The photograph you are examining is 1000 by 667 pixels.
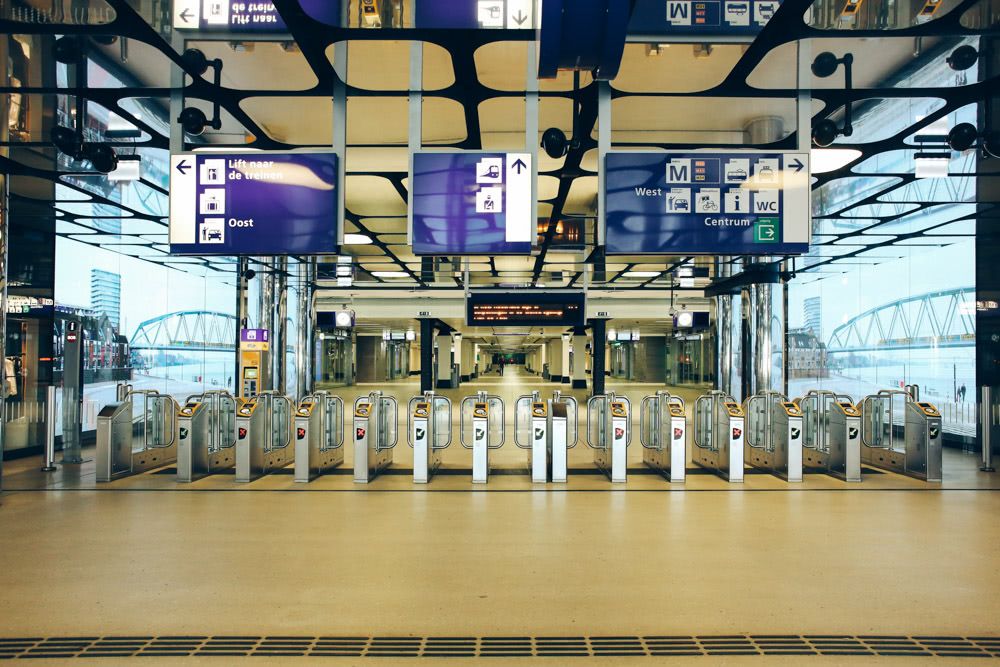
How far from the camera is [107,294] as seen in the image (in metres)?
9.98

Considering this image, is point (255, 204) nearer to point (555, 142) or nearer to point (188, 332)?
point (555, 142)

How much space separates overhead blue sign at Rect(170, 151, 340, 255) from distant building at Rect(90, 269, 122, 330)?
21.0 ft

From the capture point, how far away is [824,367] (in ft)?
46.7

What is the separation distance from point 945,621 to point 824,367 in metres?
12.3

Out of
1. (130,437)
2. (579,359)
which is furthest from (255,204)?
(579,359)

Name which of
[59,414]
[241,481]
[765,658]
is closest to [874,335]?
[765,658]

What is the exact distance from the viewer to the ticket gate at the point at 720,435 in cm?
700

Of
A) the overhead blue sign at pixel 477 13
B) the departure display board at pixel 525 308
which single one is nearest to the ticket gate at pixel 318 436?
the overhead blue sign at pixel 477 13

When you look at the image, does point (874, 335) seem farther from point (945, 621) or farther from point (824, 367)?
point (945, 621)

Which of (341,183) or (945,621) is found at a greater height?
(341,183)

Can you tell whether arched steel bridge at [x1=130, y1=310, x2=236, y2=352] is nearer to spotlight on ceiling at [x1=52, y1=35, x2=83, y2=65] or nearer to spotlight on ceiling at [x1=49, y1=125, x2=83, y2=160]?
spotlight on ceiling at [x1=49, y1=125, x2=83, y2=160]

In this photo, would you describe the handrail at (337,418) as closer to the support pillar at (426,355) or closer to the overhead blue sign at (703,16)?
the overhead blue sign at (703,16)

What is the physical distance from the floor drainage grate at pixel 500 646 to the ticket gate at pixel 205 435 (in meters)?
4.06

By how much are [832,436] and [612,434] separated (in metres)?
3.04
